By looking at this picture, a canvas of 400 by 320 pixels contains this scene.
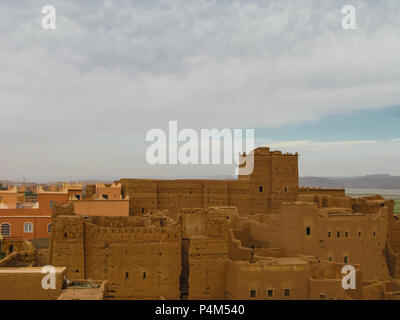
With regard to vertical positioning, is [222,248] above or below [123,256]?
above

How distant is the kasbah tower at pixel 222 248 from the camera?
27078 millimetres

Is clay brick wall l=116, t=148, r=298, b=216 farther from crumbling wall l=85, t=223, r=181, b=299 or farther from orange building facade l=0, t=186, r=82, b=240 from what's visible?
crumbling wall l=85, t=223, r=181, b=299

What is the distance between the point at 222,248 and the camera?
93.6 ft

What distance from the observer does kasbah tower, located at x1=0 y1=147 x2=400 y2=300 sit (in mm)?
27078
